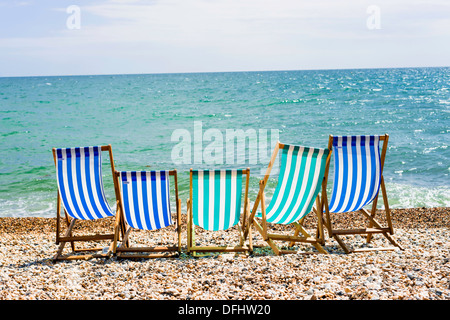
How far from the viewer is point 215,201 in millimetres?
4387

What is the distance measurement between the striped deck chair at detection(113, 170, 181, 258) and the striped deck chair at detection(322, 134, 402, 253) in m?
1.76

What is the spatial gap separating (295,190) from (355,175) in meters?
0.70

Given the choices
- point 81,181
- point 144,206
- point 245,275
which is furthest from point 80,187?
point 245,275

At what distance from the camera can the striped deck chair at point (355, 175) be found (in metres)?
4.33

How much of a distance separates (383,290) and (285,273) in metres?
0.82

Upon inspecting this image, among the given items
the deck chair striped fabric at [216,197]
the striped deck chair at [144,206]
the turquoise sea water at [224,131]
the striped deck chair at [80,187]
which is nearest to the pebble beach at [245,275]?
the striped deck chair at [144,206]

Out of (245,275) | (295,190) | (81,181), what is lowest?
(245,275)

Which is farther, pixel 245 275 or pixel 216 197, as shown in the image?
pixel 216 197

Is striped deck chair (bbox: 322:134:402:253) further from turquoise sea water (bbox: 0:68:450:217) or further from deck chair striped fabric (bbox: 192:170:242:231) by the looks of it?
turquoise sea water (bbox: 0:68:450:217)

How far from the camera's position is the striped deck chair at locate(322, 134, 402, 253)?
14.2 feet

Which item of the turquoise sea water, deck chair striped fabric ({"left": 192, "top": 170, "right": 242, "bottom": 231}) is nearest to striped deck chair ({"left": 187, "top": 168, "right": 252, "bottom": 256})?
deck chair striped fabric ({"left": 192, "top": 170, "right": 242, "bottom": 231})

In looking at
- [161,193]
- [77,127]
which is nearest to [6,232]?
[161,193]

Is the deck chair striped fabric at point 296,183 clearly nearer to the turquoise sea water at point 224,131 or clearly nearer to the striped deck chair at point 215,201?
the striped deck chair at point 215,201

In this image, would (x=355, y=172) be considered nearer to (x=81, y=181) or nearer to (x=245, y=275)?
(x=245, y=275)
